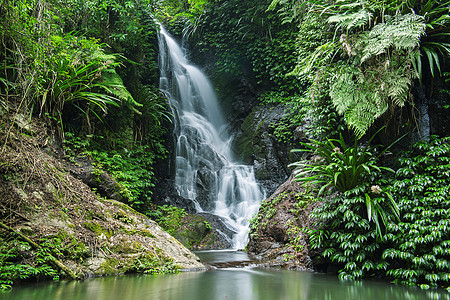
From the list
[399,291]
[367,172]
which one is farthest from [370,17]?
[399,291]

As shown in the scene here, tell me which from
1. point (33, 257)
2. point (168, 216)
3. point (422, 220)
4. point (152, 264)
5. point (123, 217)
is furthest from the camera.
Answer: point (168, 216)

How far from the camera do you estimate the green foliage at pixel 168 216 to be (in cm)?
810

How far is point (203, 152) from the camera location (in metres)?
11.6

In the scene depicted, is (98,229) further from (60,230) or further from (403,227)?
(403,227)

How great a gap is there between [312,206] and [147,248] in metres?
2.80

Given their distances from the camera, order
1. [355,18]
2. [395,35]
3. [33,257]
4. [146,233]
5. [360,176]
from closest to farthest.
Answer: [33,257] < [395,35] < [360,176] < [355,18] < [146,233]

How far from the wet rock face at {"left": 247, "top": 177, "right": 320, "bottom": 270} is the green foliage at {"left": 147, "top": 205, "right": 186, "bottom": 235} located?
2541mm

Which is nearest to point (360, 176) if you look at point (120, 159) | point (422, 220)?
point (422, 220)

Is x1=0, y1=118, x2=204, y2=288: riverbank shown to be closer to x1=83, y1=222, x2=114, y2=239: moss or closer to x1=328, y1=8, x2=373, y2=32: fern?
x1=83, y1=222, x2=114, y2=239: moss

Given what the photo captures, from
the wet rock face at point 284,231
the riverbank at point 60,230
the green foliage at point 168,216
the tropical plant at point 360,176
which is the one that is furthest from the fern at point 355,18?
the green foliage at point 168,216

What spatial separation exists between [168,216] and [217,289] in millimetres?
5847

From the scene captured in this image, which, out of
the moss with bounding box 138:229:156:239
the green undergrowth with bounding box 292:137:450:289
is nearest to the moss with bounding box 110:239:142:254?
the moss with bounding box 138:229:156:239

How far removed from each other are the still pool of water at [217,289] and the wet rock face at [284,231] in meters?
0.92

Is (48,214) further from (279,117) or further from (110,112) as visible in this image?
(279,117)
